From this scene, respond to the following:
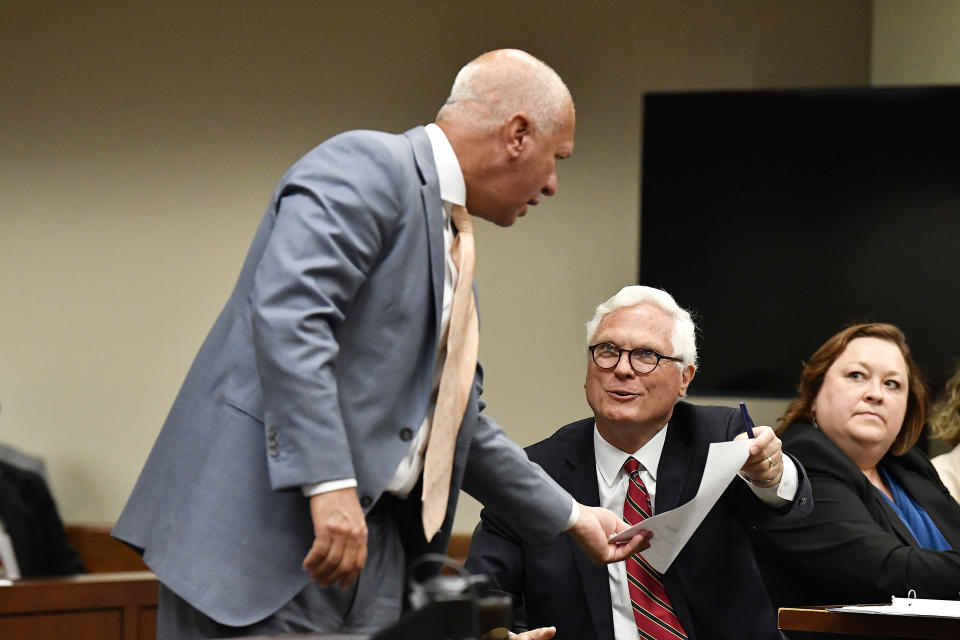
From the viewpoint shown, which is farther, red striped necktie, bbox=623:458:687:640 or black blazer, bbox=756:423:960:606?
black blazer, bbox=756:423:960:606

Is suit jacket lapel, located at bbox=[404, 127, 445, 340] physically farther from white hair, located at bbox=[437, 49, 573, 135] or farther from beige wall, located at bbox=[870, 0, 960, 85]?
beige wall, located at bbox=[870, 0, 960, 85]

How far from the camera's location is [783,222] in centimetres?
445

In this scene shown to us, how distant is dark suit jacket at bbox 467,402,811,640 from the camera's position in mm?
2484

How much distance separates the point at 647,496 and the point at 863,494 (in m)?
0.70

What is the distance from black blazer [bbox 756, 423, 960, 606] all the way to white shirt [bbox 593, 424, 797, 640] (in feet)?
0.54

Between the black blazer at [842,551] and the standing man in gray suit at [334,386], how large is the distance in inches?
46.1

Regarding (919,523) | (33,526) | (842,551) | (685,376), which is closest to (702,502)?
(685,376)

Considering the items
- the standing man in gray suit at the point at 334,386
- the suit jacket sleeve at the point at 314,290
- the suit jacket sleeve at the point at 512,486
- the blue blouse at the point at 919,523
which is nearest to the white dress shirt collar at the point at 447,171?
the standing man in gray suit at the point at 334,386

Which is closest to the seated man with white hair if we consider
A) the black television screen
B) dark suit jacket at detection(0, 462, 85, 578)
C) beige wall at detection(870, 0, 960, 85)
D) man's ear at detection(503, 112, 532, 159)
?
man's ear at detection(503, 112, 532, 159)

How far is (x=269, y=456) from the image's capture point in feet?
5.28

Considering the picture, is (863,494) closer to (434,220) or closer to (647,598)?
(647,598)

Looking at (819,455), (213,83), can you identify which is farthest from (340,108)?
(819,455)

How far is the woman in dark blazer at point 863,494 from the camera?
2.78 metres

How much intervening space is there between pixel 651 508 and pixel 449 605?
1.35m
